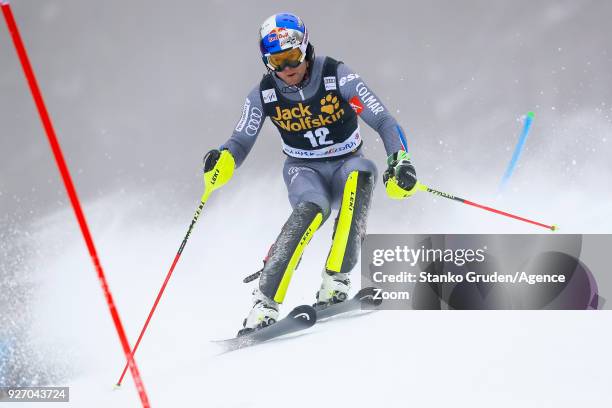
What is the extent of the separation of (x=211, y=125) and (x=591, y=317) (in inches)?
306

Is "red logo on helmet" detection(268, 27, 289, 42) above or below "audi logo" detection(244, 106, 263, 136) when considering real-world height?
above

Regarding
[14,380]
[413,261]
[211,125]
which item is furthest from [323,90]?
[211,125]

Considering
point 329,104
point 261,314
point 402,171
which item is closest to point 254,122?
point 329,104

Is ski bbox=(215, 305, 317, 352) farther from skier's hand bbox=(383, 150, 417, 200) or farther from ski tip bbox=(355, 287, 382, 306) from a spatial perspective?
skier's hand bbox=(383, 150, 417, 200)

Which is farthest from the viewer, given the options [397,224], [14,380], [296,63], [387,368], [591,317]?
[397,224]

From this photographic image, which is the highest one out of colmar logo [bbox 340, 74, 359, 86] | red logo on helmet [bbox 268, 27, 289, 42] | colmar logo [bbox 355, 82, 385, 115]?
red logo on helmet [bbox 268, 27, 289, 42]

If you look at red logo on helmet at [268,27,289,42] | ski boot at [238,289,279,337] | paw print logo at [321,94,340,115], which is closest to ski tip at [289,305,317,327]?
ski boot at [238,289,279,337]

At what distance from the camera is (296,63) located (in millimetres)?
3650

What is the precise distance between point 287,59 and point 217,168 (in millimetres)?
830

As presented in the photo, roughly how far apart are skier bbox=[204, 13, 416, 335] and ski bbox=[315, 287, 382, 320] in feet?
0.22

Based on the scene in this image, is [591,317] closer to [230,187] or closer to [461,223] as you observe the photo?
[461,223]

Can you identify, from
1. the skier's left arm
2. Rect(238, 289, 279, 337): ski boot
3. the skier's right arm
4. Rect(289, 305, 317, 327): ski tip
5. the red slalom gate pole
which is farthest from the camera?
the skier's right arm

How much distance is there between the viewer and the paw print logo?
385 cm

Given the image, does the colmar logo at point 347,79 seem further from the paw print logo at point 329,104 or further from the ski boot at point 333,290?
the ski boot at point 333,290
